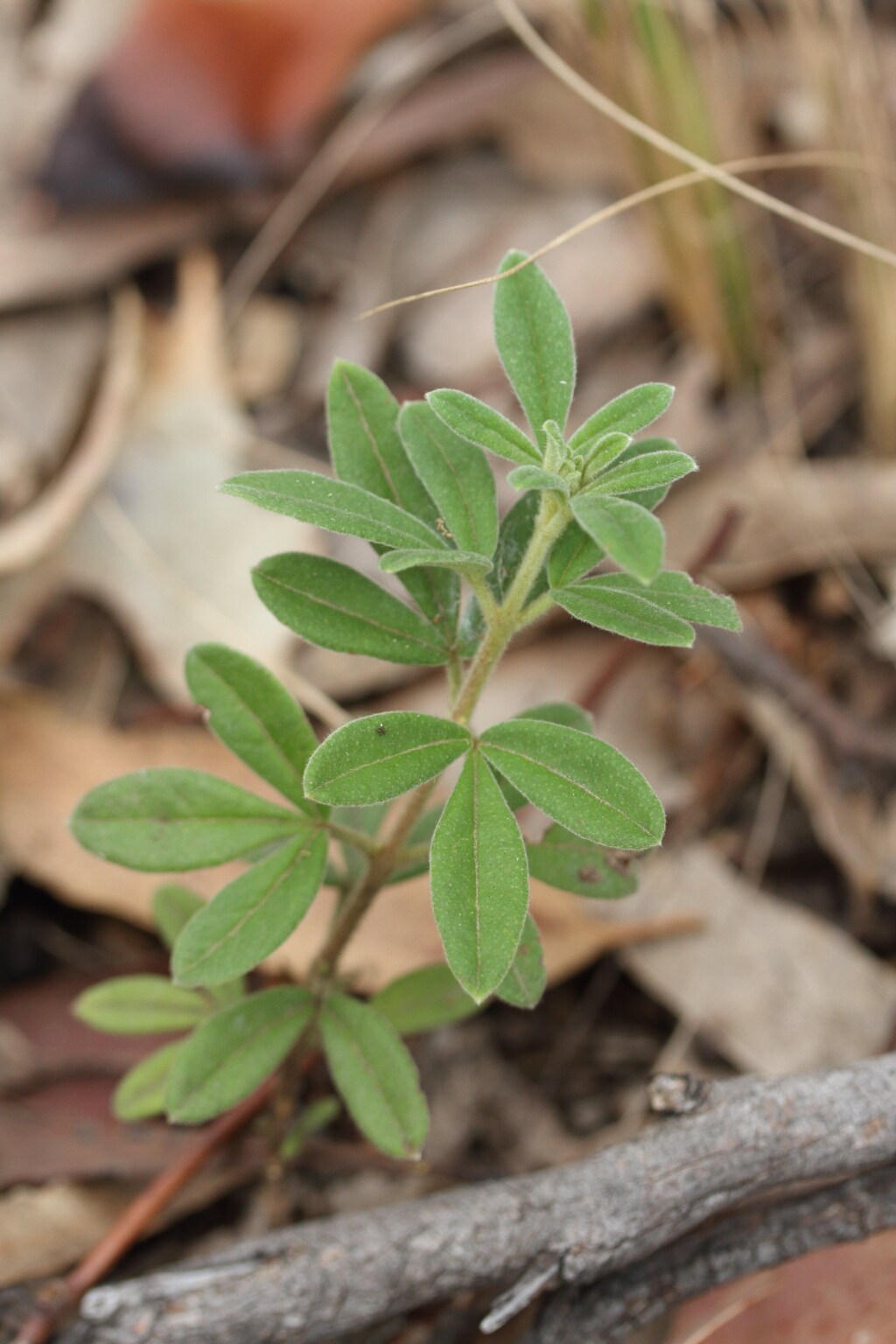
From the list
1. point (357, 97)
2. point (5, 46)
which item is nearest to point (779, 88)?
point (357, 97)

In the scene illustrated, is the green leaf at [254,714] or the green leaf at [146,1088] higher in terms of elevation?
the green leaf at [254,714]

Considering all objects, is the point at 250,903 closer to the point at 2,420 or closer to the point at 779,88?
the point at 2,420

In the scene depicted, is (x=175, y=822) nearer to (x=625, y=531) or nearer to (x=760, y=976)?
(x=625, y=531)

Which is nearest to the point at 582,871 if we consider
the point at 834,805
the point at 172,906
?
the point at 172,906

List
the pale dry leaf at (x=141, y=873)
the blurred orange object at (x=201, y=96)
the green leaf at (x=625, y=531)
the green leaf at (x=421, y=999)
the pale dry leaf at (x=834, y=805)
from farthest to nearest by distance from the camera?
the blurred orange object at (x=201, y=96) < the pale dry leaf at (x=834, y=805) < the pale dry leaf at (x=141, y=873) < the green leaf at (x=421, y=999) < the green leaf at (x=625, y=531)

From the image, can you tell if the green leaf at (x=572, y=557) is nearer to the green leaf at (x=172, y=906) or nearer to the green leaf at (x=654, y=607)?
the green leaf at (x=654, y=607)

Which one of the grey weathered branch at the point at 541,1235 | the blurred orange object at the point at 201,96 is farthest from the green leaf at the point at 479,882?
the blurred orange object at the point at 201,96
